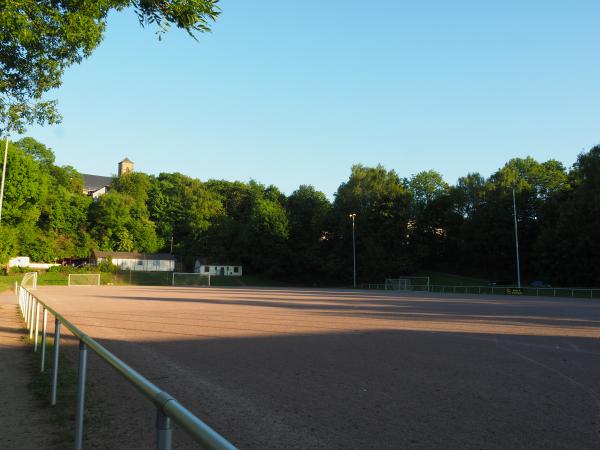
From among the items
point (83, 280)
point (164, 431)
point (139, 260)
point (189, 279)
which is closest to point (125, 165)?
point (139, 260)

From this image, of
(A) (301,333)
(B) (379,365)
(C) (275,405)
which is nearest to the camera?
(C) (275,405)

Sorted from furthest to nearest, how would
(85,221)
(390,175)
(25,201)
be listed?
(85,221) → (390,175) → (25,201)

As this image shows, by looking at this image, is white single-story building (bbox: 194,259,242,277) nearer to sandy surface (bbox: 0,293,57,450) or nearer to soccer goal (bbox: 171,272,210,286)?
soccer goal (bbox: 171,272,210,286)

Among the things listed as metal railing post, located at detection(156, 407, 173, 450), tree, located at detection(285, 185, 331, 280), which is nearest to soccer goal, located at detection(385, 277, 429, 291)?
tree, located at detection(285, 185, 331, 280)

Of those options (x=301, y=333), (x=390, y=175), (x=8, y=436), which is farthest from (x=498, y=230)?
(x=8, y=436)

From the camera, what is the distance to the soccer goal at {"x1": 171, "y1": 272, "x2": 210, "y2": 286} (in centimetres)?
7200

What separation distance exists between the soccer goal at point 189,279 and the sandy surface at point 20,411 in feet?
206

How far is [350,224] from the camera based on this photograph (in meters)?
78.0

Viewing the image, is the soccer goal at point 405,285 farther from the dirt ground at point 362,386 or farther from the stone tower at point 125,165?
the stone tower at point 125,165

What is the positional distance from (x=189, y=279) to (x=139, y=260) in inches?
822

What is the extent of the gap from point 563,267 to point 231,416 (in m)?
61.3

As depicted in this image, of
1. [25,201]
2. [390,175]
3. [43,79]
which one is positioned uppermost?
[390,175]

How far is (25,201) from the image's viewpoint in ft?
217

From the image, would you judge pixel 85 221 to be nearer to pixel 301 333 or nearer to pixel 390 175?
pixel 390 175
